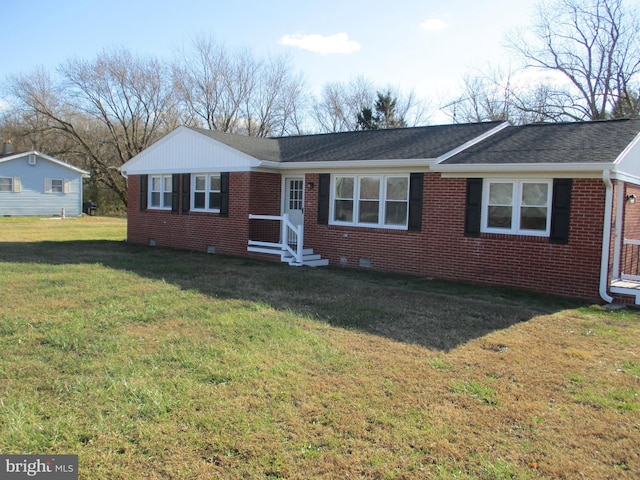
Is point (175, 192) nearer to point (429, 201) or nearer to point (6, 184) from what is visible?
point (429, 201)

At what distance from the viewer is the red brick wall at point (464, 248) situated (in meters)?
9.41

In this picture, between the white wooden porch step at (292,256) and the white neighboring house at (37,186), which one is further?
the white neighboring house at (37,186)

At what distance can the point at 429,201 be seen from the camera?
11.4 metres

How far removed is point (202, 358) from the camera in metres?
5.30

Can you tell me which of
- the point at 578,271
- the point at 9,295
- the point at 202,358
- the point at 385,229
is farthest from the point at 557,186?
the point at 9,295

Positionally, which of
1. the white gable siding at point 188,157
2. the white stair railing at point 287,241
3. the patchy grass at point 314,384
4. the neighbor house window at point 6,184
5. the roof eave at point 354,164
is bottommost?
the patchy grass at point 314,384

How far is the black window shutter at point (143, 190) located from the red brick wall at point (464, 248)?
6451 millimetres

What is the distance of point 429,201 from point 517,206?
1.88m

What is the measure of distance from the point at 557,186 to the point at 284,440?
26.2 feet

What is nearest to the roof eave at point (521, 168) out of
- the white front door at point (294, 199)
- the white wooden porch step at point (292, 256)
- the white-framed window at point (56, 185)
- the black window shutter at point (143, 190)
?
the white wooden porch step at point (292, 256)

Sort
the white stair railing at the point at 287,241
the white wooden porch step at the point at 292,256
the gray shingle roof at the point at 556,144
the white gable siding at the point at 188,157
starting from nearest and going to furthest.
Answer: the gray shingle roof at the point at 556,144
the white stair railing at the point at 287,241
the white wooden porch step at the point at 292,256
the white gable siding at the point at 188,157

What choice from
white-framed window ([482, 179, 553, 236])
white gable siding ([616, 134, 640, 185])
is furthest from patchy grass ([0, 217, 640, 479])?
white gable siding ([616, 134, 640, 185])
